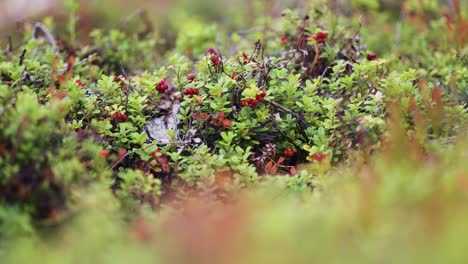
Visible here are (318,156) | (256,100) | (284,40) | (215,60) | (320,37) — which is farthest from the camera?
(284,40)

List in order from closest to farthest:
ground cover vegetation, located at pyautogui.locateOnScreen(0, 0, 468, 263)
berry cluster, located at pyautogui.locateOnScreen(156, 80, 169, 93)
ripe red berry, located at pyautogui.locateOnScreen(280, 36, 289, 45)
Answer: ground cover vegetation, located at pyautogui.locateOnScreen(0, 0, 468, 263)
berry cluster, located at pyautogui.locateOnScreen(156, 80, 169, 93)
ripe red berry, located at pyautogui.locateOnScreen(280, 36, 289, 45)

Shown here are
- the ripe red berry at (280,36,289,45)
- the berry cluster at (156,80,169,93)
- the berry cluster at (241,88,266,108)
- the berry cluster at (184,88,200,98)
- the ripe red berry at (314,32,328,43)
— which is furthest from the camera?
the ripe red berry at (280,36,289,45)

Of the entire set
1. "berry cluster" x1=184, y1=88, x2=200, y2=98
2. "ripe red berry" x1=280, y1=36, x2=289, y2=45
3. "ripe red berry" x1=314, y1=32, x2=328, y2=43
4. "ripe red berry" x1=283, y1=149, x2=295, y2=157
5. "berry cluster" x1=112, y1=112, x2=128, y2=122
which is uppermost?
"ripe red berry" x1=314, y1=32, x2=328, y2=43

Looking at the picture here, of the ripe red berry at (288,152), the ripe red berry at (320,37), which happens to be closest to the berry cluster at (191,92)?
the ripe red berry at (288,152)

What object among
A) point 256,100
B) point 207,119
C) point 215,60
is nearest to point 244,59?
point 215,60

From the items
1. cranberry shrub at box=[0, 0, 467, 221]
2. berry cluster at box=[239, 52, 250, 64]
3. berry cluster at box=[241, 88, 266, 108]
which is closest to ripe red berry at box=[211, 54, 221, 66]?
cranberry shrub at box=[0, 0, 467, 221]

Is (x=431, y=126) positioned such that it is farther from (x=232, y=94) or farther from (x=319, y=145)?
(x=232, y=94)

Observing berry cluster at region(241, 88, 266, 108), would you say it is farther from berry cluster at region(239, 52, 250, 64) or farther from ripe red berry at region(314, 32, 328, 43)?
ripe red berry at region(314, 32, 328, 43)

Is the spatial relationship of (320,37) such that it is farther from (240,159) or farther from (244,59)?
(240,159)
